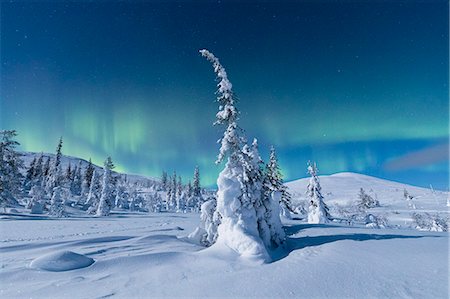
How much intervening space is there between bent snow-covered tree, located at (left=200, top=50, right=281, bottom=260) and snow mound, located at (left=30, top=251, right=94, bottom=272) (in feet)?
18.5

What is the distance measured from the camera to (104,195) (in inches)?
1893

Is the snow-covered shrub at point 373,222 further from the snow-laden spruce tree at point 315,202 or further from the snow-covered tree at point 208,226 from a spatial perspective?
the snow-covered tree at point 208,226

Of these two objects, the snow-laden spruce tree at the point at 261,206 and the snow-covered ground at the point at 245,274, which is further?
the snow-laden spruce tree at the point at 261,206

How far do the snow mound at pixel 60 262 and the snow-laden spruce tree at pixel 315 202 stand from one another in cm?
3123

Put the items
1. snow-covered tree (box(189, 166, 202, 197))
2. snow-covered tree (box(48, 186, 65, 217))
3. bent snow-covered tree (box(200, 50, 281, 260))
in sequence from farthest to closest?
snow-covered tree (box(189, 166, 202, 197)), snow-covered tree (box(48, 186, 65, 217)), bent snow-covered tree (box(200, 50, 281, 260))

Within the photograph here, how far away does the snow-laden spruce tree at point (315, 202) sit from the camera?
3356 cm

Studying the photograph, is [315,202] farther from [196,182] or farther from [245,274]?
[196,182]

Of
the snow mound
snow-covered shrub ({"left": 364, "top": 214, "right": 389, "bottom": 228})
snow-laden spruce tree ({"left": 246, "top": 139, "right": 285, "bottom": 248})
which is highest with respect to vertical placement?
snow-laden spruce tree ({"left": 246, "top": 139, "right": 285, "bottom": 248})

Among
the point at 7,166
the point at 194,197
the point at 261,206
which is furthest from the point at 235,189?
the point at 194,197

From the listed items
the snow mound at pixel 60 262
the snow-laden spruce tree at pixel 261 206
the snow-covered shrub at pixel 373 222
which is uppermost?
the snow-laden spruce tree at pixel 261 206

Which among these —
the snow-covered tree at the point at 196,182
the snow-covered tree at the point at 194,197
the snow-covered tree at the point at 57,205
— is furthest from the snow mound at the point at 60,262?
the snow-covered tree at the point at 194,197

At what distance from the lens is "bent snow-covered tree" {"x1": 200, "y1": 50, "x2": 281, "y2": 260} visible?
10.8 m

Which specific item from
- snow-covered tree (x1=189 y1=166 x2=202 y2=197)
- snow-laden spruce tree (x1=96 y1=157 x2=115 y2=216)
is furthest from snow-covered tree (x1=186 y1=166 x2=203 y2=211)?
snow-laden spruce tree (x1=96 y1=157 x2=115 y2=216)

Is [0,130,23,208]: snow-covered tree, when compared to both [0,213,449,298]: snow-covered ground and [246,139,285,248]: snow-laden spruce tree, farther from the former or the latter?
[246,139,285,248]: snow-laden spruce tree
